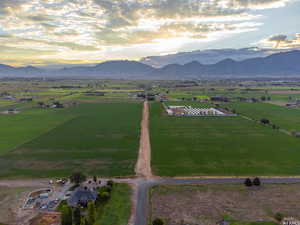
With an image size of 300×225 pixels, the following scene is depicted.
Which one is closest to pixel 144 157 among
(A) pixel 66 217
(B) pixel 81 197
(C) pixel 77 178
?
(C) pixel 77 178

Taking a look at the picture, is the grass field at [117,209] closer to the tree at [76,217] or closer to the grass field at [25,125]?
the tree at [76,217]

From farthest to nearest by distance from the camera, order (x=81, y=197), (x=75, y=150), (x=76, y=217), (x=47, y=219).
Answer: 1. (x=75, y=150)
2. (x=81, y=197)
3. (x=47, y=219)
4. (x=76, y=217)

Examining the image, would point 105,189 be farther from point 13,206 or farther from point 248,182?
point 248,182

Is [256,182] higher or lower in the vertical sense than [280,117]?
lower

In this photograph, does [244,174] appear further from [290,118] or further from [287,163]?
[290,118]

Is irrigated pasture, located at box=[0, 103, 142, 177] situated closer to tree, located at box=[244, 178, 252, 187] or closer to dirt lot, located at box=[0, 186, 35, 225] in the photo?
dirt lot, located at box=[0, 186, 35, 225]

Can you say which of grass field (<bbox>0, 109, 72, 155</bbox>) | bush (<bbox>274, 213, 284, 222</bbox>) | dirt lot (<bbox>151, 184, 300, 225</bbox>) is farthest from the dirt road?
grass field (<bbox>0, 109, 72, 155</bbox>)

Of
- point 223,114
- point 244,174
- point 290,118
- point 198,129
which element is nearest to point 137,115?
point 198,129
